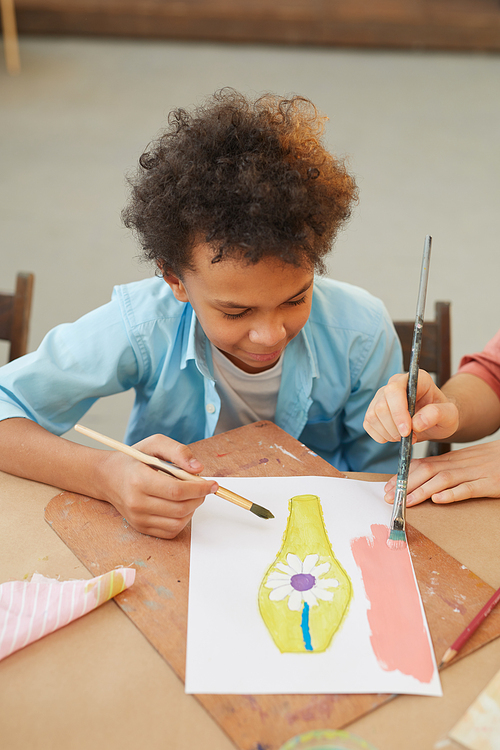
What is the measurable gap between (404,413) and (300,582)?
244 millimetres

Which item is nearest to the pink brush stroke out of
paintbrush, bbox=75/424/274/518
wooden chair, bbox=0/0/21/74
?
paintbrush, bbox=75/424/274/518

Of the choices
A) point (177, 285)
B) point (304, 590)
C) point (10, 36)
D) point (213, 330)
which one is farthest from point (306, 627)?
point (10, 36)

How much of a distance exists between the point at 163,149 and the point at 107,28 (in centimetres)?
410

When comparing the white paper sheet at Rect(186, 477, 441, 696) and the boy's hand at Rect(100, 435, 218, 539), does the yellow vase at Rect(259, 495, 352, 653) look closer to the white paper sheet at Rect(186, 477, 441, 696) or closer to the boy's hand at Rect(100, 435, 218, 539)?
the white paper sheet at Rect(186, 477, 441, 696)

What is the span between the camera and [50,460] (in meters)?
0.78

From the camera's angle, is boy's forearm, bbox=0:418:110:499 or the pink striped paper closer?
the pink striped paper

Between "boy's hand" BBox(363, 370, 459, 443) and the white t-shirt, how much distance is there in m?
0.27

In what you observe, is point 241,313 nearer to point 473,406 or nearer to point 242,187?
point 242,187

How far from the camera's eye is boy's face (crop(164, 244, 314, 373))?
741 millimetres

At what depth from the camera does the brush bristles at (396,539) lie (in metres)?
0.70

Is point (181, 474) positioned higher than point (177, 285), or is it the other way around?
point (177, 285)

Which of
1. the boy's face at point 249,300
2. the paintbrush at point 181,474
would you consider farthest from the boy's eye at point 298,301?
the paintbrush at point 181,474

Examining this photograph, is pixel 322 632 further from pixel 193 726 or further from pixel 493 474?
pixel 493 474

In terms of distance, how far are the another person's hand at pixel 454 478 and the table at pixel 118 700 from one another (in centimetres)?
14
